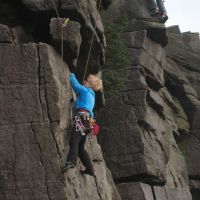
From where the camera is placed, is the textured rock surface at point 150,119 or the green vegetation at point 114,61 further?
the green vegetation at point 114,61

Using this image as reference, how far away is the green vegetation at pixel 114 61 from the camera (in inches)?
834

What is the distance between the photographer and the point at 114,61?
22000mm

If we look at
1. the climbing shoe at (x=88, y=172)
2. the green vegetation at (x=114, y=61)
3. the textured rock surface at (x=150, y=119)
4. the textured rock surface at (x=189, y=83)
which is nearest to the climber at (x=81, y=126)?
the climbing shoe at (x=88, y=172)

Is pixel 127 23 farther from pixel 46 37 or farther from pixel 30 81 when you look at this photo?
pixel 30 81

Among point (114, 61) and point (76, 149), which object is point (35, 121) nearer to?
point (76, 149)

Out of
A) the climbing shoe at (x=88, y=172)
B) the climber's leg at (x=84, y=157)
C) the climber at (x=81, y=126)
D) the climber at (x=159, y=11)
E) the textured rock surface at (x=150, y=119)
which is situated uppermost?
the climber at (x=159, y=11)

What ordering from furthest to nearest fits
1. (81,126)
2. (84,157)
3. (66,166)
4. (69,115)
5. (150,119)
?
(150,119)
(69,115)
(84,157)
(81,126)
(66,166)

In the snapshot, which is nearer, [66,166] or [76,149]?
[66,166]

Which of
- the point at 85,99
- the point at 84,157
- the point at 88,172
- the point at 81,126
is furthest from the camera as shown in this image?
the point at 88,172

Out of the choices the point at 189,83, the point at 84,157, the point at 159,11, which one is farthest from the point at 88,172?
the point at 189,83

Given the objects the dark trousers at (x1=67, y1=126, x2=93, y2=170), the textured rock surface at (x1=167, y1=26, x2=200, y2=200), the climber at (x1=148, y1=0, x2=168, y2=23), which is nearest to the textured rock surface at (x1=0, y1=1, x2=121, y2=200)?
the dark trousers at (x1=67, y1=126, x2=93, y2=170)

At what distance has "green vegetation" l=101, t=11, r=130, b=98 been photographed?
69.5ft

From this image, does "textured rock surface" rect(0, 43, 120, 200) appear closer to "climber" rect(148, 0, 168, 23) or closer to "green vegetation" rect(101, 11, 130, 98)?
"green vegetation" rect(101, 11, 130, 98)

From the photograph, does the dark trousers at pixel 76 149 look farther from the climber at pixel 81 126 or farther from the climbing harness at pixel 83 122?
the climbing harness at pixel 83 122
